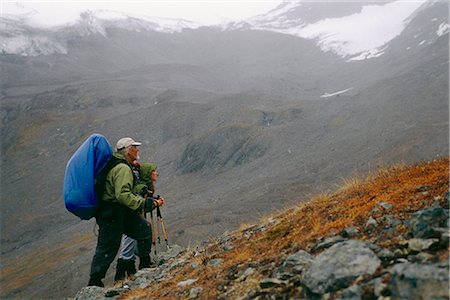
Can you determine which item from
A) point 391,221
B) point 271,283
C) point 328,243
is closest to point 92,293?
point 271,283

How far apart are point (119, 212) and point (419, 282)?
550 centimetres

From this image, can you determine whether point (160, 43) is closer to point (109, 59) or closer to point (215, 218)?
point (109, 59)

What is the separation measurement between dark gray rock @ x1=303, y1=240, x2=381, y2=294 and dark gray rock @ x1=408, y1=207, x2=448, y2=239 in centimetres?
48

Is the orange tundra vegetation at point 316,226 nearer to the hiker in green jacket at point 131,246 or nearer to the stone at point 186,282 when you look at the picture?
the stone at point 186,282

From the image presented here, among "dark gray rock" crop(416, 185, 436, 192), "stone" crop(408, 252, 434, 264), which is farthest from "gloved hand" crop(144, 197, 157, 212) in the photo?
"stone" crop(408, 252, 434, 264)

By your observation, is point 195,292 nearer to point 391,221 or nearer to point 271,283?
point 271,283

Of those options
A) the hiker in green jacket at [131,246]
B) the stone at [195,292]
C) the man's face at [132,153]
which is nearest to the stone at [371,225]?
the stone at [195,292]

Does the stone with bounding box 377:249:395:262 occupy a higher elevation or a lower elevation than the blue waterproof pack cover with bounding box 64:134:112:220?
lower

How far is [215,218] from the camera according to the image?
25.2 meters

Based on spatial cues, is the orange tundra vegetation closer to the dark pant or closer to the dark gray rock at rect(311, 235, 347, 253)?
the dark gray rock at rect(311, 235, 347, 253)

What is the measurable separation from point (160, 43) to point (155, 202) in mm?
144212

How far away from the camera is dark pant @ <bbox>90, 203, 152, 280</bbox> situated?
299 inches

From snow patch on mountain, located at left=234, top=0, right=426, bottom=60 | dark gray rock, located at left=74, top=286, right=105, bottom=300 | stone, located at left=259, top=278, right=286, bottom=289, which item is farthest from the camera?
snow patch on mountain, located at left=234, top=0, right=426, bottom=60

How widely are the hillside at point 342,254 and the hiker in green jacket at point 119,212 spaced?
60cm
